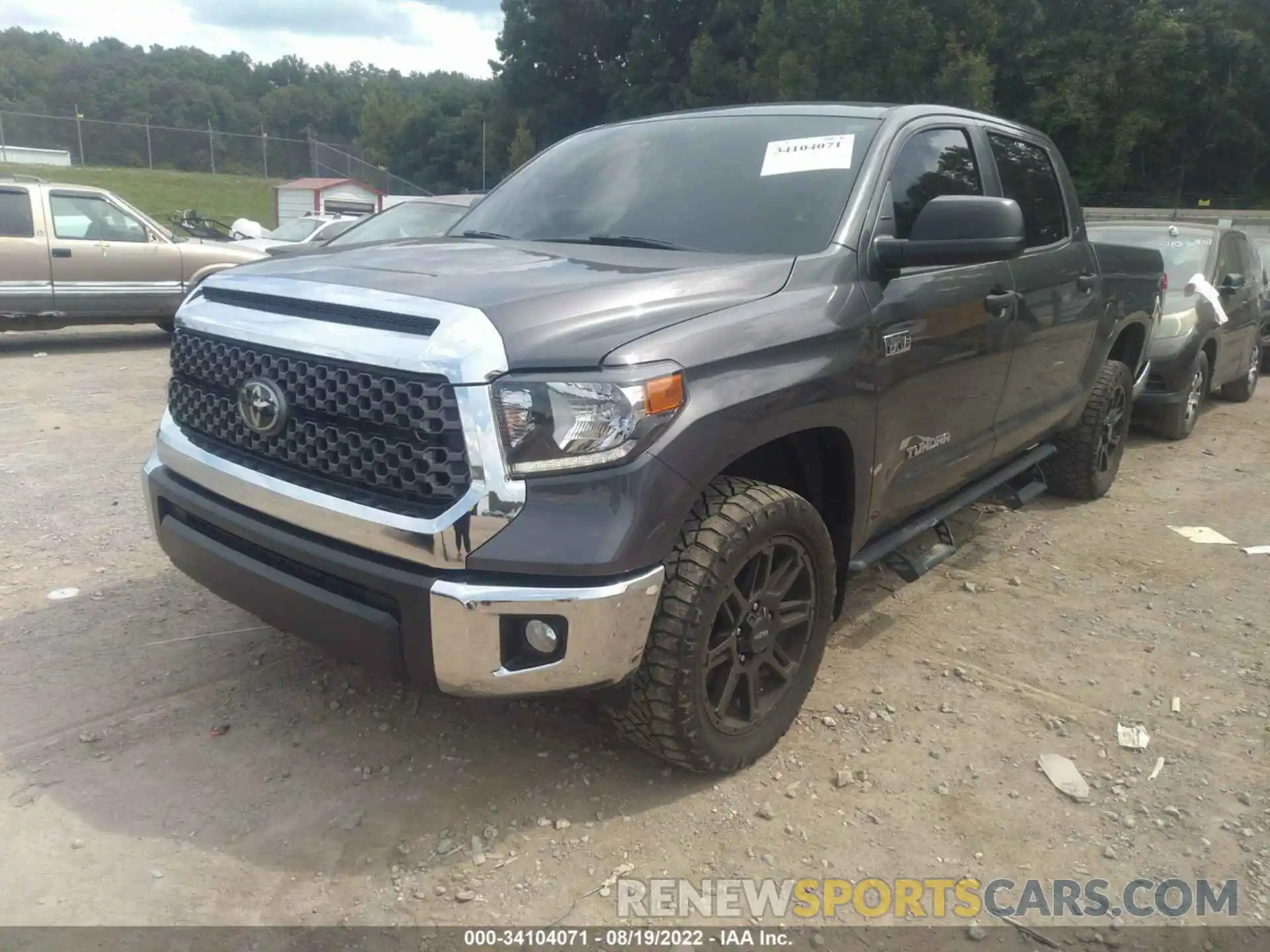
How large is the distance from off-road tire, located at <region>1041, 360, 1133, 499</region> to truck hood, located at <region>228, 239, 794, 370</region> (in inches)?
118

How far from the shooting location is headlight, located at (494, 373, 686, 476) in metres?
2.21

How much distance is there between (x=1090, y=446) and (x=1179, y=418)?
92.6 inches

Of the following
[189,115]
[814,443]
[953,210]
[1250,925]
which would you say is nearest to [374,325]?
[814,443]

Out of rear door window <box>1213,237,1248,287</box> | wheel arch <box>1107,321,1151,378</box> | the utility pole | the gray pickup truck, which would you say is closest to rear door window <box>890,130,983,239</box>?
the gray pickup truck

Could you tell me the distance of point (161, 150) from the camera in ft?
136

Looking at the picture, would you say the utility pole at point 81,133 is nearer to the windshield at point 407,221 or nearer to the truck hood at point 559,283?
the windshield at point 407,221

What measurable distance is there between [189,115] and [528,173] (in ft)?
238

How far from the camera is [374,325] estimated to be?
2359 mm

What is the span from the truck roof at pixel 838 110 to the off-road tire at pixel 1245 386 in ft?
20.8

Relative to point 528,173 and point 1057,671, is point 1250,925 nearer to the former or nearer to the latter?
point 1057,671

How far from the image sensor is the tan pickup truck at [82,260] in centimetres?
928

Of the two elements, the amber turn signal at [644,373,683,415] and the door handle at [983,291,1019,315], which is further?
the door handle at [983,291,1019,315]

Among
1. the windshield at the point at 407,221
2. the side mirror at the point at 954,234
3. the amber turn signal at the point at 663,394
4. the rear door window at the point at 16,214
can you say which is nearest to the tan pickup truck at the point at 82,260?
the rear door window at the point at 16,214

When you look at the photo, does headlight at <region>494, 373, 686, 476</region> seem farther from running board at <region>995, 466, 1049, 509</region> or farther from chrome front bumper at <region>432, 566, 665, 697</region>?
running board at <region>995, 466, 1049, 509</region>
